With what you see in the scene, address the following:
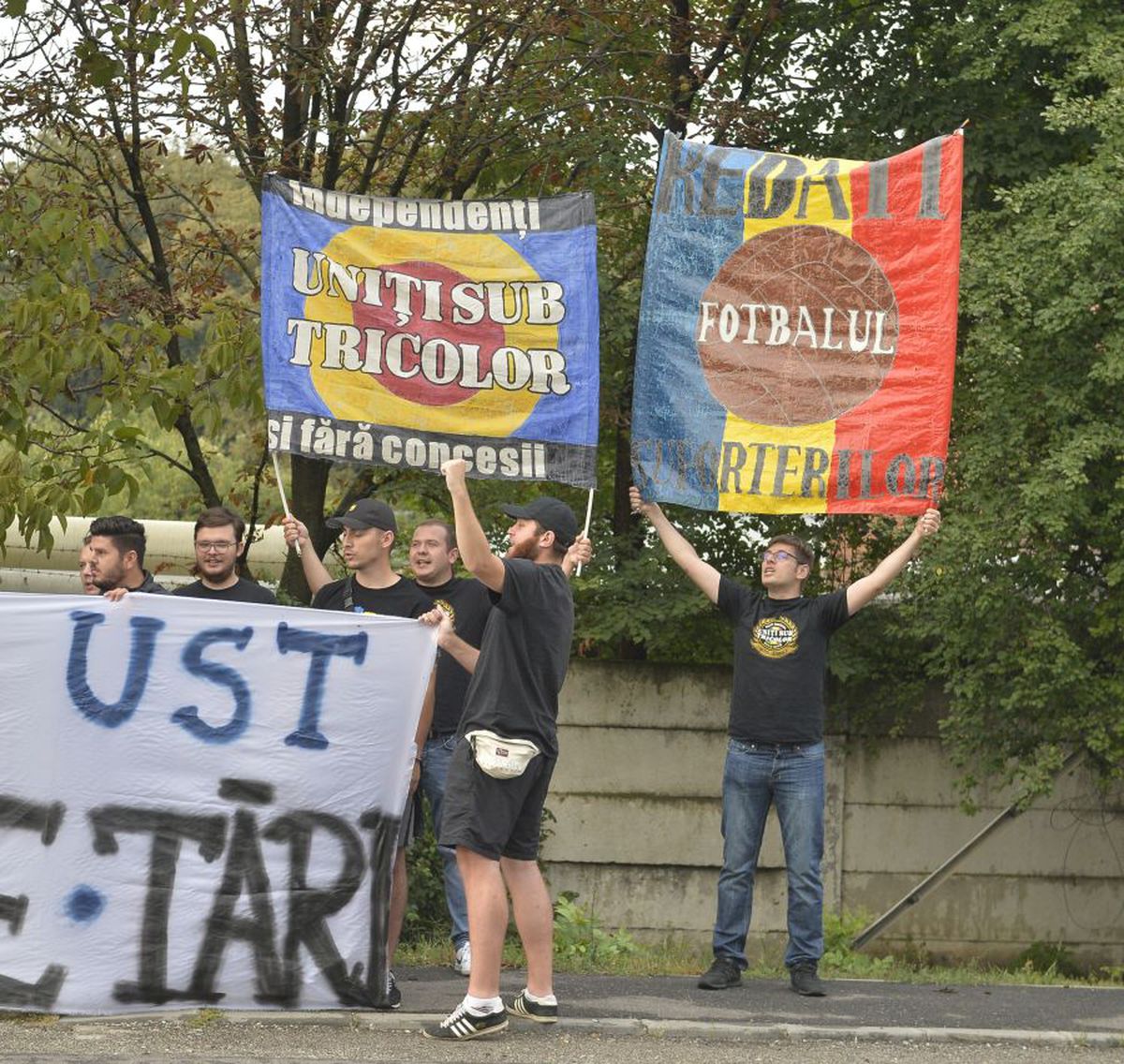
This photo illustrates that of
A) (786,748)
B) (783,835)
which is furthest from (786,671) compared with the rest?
(783,835)

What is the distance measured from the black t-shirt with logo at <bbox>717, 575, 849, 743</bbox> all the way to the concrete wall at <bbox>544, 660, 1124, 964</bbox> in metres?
3.51

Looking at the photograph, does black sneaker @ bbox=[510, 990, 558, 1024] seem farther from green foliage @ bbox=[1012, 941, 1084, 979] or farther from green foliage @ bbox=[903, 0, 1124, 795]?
green foliage @ bbox=[1012, 941, 1084, 979]

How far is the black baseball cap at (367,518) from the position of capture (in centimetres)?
697

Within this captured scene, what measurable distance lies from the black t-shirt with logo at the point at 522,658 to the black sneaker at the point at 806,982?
5.74 ft

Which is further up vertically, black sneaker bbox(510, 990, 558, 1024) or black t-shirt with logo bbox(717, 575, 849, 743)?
black t-shirt with logo bbox(717, 575, 849, 743)

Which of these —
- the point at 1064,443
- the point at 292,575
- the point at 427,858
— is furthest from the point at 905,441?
the point at 292,575

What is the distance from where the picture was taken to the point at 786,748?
7258 millimetres

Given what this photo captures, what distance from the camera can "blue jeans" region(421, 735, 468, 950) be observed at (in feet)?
23.4

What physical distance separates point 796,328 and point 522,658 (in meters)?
2.36

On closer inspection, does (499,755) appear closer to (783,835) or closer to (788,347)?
(783,835)

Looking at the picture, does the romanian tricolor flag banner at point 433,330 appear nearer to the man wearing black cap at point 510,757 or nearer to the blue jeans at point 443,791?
the blue jeans at point 443,791

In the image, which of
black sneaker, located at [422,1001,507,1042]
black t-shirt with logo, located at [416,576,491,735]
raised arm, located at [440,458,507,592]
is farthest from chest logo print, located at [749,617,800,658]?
black sneaker, located at [422,1001,507,1042]

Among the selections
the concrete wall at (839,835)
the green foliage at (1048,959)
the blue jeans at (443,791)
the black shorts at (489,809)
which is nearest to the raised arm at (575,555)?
the black shorts at (489,809)

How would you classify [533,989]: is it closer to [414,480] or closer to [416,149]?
[414,480]
